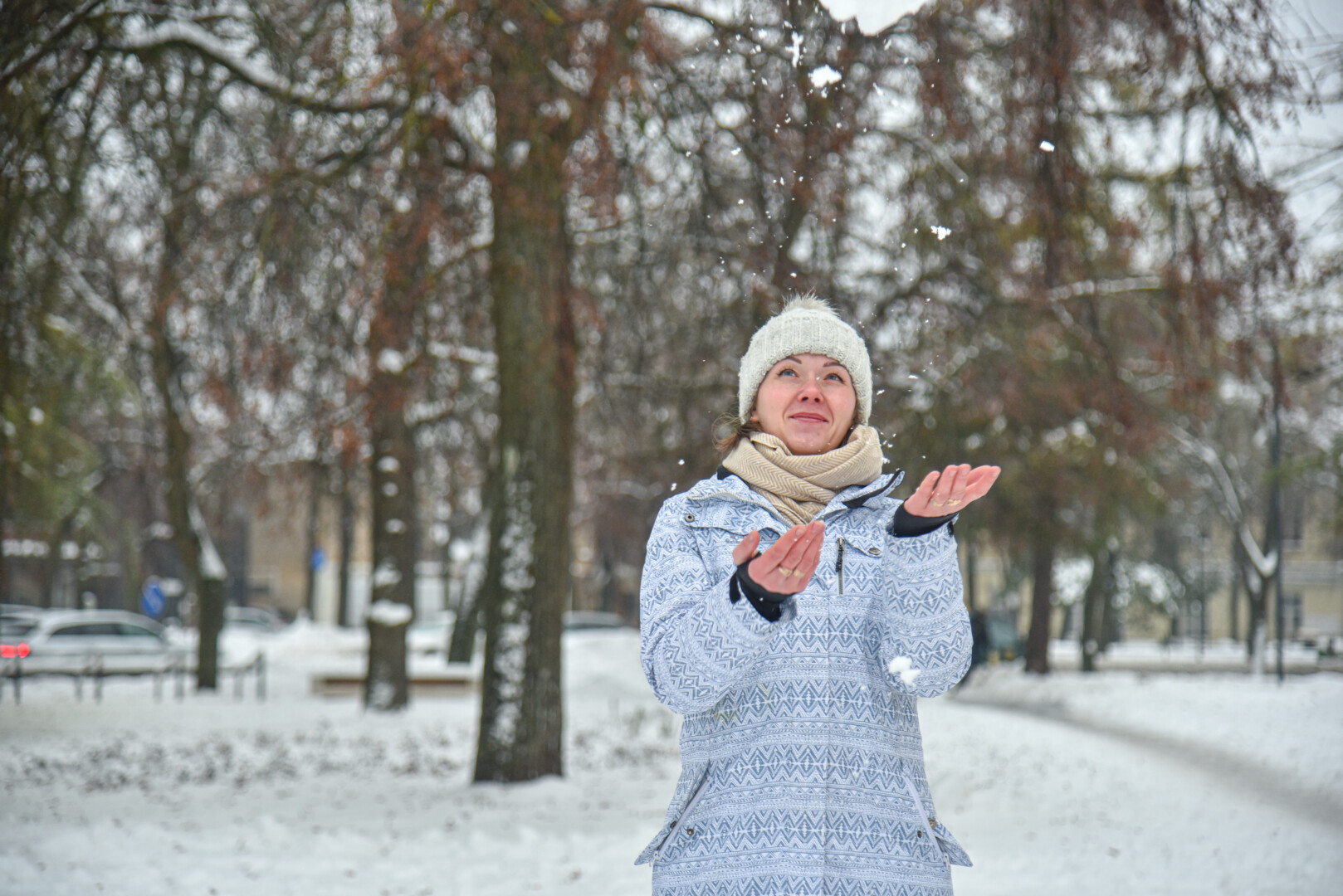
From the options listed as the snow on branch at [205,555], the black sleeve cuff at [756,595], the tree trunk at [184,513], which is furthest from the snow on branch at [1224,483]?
the black sleeve cuff at [756,595]

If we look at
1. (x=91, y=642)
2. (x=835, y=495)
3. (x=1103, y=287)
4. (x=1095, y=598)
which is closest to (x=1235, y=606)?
(x=1095, y=598)

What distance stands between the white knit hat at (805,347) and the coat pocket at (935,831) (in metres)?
0.74

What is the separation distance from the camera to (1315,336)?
421 inches

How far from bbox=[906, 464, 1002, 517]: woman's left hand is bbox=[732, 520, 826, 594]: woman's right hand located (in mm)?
232

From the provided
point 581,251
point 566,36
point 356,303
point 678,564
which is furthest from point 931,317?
point 581,251

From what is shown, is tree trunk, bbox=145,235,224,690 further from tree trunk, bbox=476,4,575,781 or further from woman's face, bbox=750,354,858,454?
woman's face, bbox=750,354,858,454

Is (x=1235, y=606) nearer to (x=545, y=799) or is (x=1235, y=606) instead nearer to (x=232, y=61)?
(x=545, y=799)

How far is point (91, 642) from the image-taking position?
21.2m

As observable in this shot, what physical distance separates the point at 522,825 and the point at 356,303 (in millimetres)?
3489

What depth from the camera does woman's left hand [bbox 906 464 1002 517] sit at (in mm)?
1920

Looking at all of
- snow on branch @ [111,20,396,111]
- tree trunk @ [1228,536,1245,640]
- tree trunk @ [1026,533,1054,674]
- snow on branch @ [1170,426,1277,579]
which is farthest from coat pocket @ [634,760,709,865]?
tree trunk @ [1228,536,1245,640]

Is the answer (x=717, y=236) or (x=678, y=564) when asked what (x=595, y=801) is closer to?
(x=717, y=236)

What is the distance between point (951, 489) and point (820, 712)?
19.9 inches

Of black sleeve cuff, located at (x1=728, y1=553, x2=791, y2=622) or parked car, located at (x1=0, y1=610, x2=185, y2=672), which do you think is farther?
parked car, located at (x1=0, y1=610, x2=185, y2=672)
